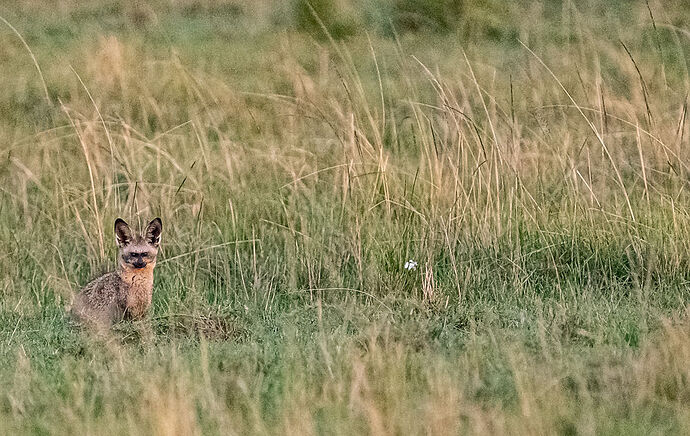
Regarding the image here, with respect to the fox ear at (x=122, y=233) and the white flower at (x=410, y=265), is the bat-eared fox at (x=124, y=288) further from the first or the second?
the white flower at (x=410, y=265)

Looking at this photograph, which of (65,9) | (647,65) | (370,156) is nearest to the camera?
(370,156)

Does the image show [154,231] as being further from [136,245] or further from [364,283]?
[364,283]

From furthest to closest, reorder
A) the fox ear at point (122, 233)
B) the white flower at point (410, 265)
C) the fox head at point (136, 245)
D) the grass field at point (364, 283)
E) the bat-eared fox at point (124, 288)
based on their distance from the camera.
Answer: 1. the white flower at point (410, 265)
2. the fox ear at point (122, 233)
3. the fox head at point (136, 245)
4. the bat-eared fox at point (124, 288)
5. the grass field at point (364, 283)

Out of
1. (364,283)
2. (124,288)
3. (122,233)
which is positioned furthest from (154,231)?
(364,283)

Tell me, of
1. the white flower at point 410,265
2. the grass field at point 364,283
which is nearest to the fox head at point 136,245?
the grass field at point 364,283

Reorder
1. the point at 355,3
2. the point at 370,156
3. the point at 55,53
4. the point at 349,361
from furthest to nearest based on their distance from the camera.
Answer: the point at 355,3 → the point at 55,53 → the point at 370,156 → the point at 349,361

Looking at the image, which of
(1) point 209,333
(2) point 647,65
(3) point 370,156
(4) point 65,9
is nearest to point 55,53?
(4) point 65,9

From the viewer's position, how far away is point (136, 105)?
1264cm

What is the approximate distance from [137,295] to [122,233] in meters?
0.35

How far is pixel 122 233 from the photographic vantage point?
6.32 meters

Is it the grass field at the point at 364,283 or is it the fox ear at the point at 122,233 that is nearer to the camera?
the grass field at the point at 364,283

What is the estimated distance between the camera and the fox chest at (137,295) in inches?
241

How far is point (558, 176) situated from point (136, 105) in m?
5.76

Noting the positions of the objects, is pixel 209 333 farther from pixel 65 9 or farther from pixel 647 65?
pixel 65 9
